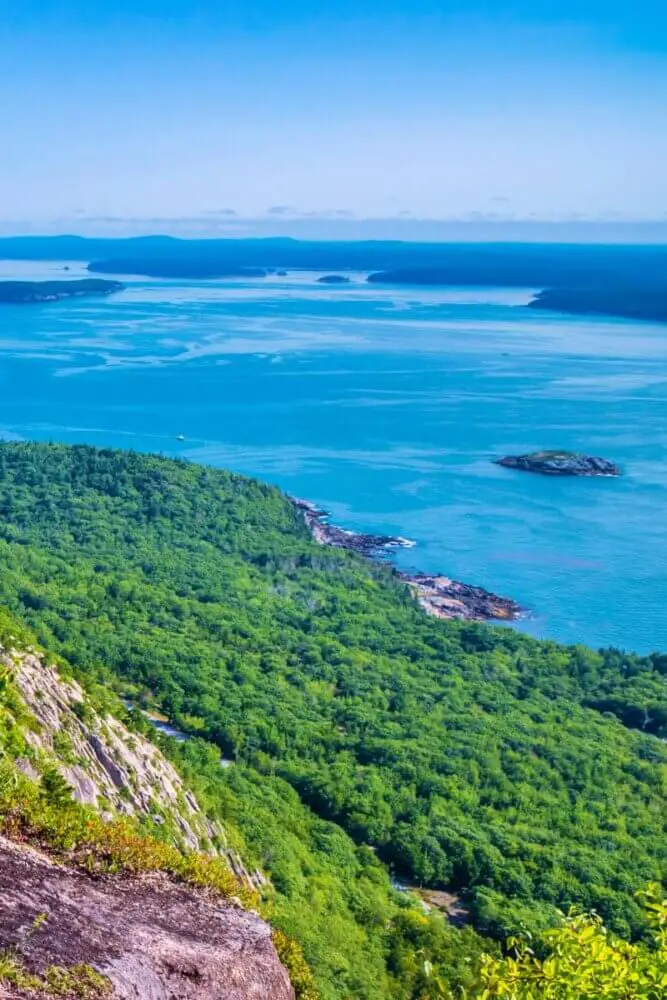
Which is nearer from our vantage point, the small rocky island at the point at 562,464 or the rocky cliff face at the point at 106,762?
the rocky cliff face at the point at 106,762

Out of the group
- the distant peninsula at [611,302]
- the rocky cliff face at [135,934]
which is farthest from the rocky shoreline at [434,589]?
the distant peninsula at [611,302]

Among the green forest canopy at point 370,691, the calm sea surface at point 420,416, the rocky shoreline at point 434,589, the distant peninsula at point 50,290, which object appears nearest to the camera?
the green forest canopy at point 370,691

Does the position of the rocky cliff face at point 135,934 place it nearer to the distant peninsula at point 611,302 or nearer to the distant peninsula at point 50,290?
the distant peninsula at point 611,302

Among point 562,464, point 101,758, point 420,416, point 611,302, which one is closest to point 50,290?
point 611,302

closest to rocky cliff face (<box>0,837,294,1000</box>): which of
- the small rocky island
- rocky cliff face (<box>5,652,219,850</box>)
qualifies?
rocky cliff face (<box>5,652,219,850</box>)

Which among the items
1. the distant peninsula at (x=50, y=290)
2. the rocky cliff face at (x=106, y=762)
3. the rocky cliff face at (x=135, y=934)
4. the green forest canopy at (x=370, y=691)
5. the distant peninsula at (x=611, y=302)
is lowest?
the green forest canopy at (x=370, y=691)

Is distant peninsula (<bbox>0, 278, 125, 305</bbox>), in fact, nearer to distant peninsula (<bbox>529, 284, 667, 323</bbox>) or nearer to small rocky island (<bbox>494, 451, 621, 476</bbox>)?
distant peninsula (<bbox>529, 284, 667, 323</bbox>)
